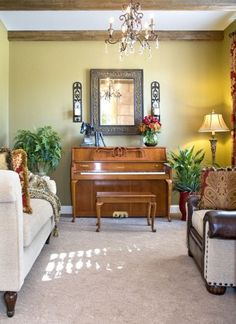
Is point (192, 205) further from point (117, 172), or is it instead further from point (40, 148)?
point (40, 148)

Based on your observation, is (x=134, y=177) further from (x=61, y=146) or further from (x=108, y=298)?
(x=108, y=298)

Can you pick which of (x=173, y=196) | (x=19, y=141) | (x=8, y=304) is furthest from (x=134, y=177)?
(x=8, y=304)

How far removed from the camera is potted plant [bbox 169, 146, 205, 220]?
4.96 meters

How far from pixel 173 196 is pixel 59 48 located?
2.94m

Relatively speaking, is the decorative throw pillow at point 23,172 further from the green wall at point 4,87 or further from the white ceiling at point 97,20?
the white ceiling at point 97,20

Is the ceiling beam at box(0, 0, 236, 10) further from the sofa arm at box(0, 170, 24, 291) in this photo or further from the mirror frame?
the sofa arm at box(0, 170, 24, 291)

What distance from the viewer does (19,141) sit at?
494 centimetres

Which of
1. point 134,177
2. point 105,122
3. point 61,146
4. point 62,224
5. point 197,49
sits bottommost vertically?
point 62,224

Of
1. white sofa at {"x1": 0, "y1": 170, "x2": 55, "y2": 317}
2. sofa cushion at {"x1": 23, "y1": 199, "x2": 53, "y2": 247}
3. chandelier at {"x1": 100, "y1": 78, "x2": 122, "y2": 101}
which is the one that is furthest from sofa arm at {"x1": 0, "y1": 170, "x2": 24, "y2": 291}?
chandelier at {"x1": 100, "y1": 78, "x2": 122, "y2": 101}

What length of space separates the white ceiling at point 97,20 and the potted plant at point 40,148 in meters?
1.56

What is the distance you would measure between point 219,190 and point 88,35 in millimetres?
3525

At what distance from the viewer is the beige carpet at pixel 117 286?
212cm

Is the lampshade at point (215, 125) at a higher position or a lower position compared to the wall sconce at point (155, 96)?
lower

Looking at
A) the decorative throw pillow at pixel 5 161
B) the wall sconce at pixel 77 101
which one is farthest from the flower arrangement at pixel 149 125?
the decorative throw pillow at pixel 5 161
